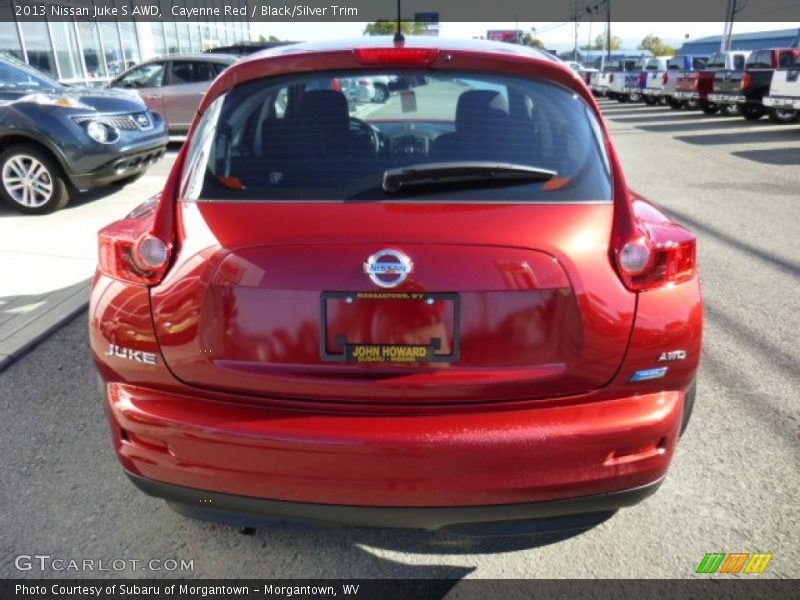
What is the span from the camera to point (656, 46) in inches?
4136

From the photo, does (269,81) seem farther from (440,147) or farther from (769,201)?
(769,201)

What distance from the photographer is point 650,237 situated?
79.9 inches

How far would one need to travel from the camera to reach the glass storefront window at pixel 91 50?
60.5 ft

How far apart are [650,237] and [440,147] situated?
73 cm

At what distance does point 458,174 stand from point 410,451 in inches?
33.5

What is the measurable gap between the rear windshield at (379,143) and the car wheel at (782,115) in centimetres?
Answer: 1635

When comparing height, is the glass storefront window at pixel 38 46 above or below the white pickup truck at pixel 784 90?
above

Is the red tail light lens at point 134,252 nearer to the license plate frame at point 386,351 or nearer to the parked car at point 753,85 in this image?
the license plate frame at point 386,351

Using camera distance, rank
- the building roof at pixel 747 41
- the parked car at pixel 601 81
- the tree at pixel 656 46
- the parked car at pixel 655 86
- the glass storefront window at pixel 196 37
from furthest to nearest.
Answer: the tree at pixel 656 46
the building roof at pixel 747 41
the parked car at pixel 601 81
the glass storefront window at pixel 196 37
the parked car at pixel 655 86

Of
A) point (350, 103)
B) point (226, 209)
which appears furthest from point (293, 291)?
point (350, 103)

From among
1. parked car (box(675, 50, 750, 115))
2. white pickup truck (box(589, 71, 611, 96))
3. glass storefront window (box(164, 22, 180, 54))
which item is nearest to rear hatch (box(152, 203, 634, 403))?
parked car (box(675, 50, 750, 115))

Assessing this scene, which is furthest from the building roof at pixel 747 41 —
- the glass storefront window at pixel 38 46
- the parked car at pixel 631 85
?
the glass storefront window at pixel 38 46

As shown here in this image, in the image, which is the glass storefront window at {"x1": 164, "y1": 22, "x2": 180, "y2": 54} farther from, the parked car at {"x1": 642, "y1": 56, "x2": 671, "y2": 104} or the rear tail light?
the rear tail light

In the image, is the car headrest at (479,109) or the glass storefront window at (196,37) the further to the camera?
the glass storefront window at (196,37)
